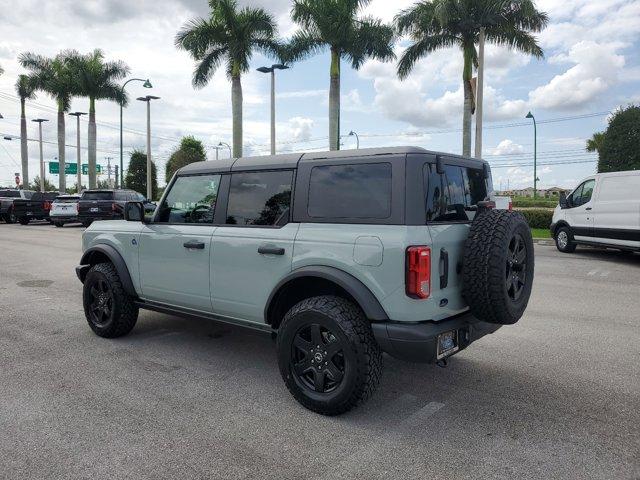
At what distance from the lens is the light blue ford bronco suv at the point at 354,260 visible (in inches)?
135

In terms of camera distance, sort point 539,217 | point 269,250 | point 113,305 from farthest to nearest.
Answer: point 539,217 → point 113,305 → point 269,250

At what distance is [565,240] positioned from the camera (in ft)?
44.2

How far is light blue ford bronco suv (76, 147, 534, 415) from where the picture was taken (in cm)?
343

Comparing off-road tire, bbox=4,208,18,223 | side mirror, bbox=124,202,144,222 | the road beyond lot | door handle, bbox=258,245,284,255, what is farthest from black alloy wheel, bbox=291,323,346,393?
off-road tire, bbox=4,208,18,223

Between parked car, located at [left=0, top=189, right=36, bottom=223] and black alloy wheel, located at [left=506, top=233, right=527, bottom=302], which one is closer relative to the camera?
black alloy wheel, located at [left=506, top=233, right=527, bottom=302]

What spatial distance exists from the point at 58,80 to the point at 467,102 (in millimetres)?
31904

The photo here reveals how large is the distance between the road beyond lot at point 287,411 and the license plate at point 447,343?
46 centimetres

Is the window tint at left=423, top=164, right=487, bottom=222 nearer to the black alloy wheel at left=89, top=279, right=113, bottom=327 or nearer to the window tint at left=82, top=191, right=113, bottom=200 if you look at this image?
the black alloy wheel at left=89, top=279, right=113, bottom=327

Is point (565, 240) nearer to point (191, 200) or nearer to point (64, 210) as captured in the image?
point (191, 200)

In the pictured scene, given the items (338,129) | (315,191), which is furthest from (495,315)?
(338,129)

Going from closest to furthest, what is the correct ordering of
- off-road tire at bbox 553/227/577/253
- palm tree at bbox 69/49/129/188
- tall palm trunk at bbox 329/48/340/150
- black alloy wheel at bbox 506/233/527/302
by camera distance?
black alloy wheel at bbox 506/233/527/302 → off-road tire at bbox 553/227/577/253 → tall palm trunk at bbox 329/48/340/150 → palm tree at bbox 69/49/129/188

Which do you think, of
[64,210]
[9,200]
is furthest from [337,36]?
[9,200]

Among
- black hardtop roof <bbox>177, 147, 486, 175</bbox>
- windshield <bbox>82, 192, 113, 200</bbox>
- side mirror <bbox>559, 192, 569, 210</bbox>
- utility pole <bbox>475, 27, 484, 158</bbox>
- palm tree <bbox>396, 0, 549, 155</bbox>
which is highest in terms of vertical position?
palm tree <bbox>396, 0, 549, 155</bbox>

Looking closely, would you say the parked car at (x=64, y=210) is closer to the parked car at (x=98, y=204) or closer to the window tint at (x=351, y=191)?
the parked car at (x=98, y=204)
